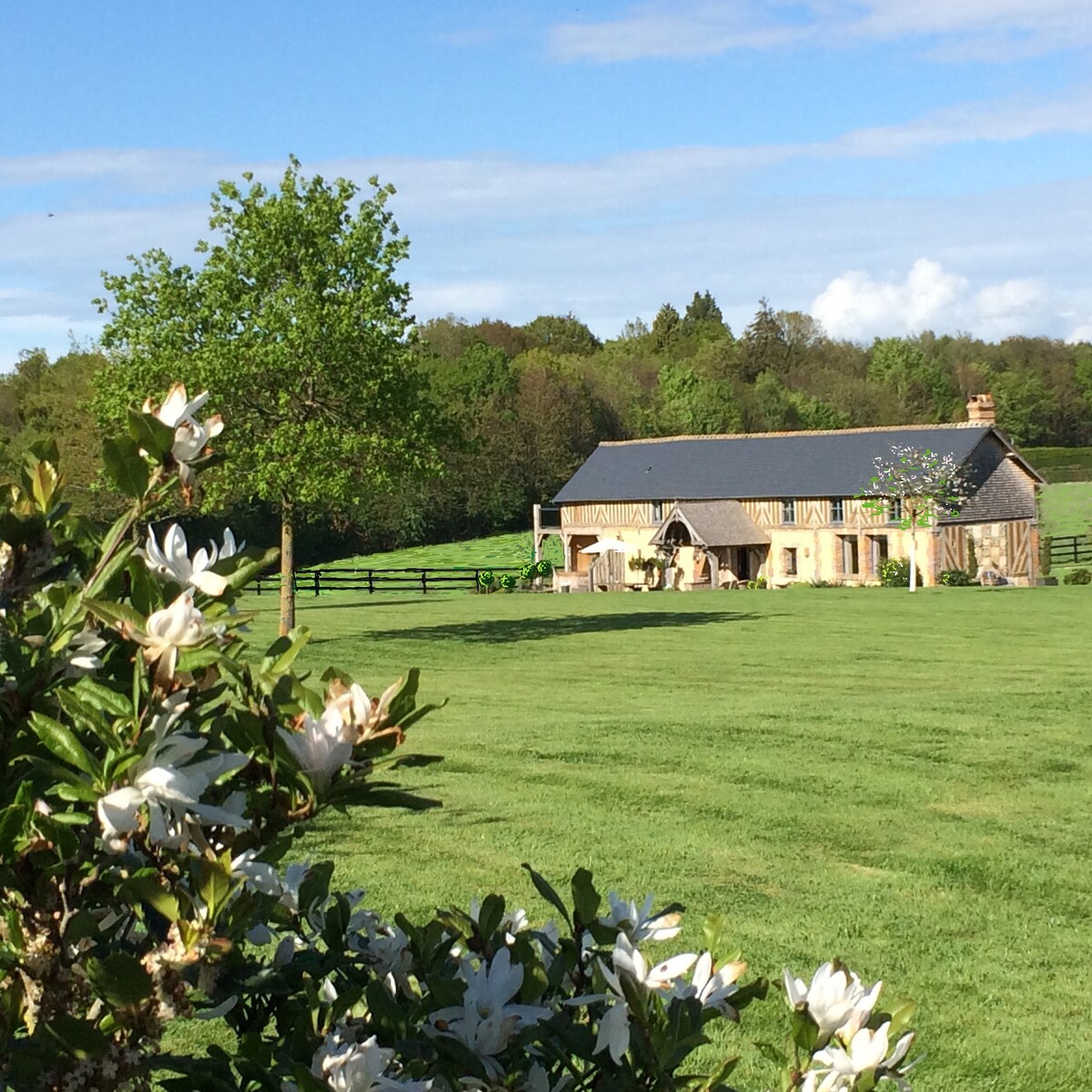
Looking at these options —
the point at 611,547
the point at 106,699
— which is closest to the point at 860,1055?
the point at 106,699

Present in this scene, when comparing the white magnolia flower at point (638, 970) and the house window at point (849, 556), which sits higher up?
the white magnolia flower at point (638, 970)

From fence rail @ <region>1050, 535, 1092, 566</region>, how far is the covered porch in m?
14.6

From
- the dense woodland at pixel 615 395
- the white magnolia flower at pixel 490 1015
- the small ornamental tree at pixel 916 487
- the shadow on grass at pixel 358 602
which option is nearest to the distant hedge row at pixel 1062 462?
the dense woodland at pixel 615 395

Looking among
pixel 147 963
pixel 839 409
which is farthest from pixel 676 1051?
pixel 839 409

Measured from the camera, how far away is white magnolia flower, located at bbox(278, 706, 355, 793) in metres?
2.23

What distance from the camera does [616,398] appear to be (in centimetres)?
10669

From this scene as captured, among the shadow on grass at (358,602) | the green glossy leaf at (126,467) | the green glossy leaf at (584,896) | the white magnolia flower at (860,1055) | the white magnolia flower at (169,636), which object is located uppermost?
the green glossy leaf at (126,467)

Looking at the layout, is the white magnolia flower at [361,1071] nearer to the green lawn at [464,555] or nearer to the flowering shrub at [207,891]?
the flowering shrub at [207,891]

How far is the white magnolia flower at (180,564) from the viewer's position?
238 cm

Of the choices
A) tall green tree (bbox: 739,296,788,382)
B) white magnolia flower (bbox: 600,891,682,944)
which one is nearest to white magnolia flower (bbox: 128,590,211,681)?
white magnolia flower (bbox: 600,891,682,944)

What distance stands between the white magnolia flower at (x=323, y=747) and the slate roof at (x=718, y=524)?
57.7 metres

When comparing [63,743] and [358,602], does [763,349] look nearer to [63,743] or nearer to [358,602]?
[358,602]

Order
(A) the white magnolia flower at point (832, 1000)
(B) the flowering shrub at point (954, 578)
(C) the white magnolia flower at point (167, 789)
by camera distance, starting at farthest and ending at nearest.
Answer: (B) the flowering shrub at point (954, 578) < (A) the white magnolia flower at point (832, 1000) < (C) the white magnolia flower at point (167, 789)

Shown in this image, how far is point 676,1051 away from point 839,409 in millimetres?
113251
